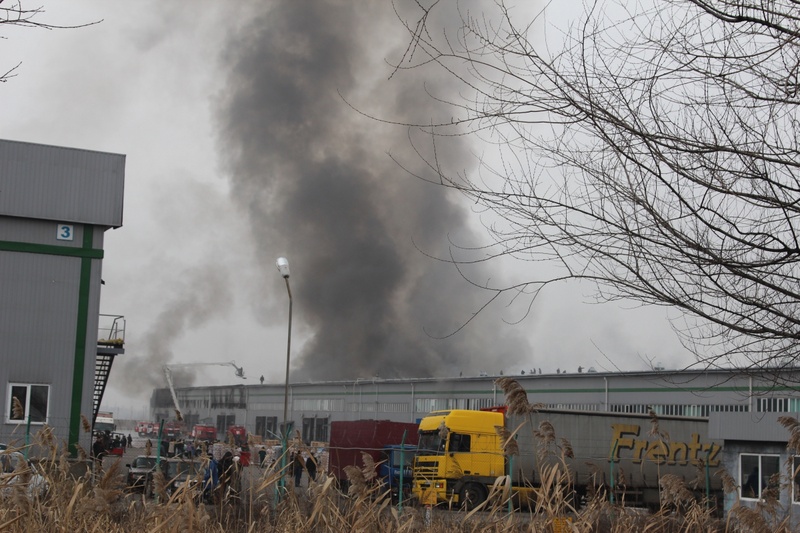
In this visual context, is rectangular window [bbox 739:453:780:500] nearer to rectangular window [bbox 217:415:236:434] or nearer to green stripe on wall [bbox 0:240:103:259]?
green stripe on wall [bbox 0:240:103:259]

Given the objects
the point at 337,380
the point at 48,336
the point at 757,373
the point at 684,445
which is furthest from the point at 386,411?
the point at 757,373

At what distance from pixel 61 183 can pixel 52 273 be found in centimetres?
254

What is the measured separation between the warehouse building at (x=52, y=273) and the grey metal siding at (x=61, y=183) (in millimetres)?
27

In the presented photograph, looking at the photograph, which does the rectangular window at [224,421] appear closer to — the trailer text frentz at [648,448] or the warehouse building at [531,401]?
the warehouse building at [531,401]

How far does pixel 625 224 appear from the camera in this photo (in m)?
6.77

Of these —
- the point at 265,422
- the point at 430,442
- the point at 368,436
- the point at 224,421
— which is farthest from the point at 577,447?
the point at 224,421

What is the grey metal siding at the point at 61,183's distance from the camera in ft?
81.3

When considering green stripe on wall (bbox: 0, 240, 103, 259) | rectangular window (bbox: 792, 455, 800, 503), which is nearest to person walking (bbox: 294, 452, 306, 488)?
rectangular window (bbox: 792, 455, 800, 503)

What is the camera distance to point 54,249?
2516 cm

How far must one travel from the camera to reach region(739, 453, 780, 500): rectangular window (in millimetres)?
21000

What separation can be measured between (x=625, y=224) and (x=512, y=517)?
2363mm

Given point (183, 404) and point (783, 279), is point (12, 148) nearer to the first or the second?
point (783, 279)

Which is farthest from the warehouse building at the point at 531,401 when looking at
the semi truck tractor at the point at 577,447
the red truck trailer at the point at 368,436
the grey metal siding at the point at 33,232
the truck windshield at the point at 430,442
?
the grey metal siding at the point at 33,232

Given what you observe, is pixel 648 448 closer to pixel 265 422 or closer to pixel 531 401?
pixel 531 401
